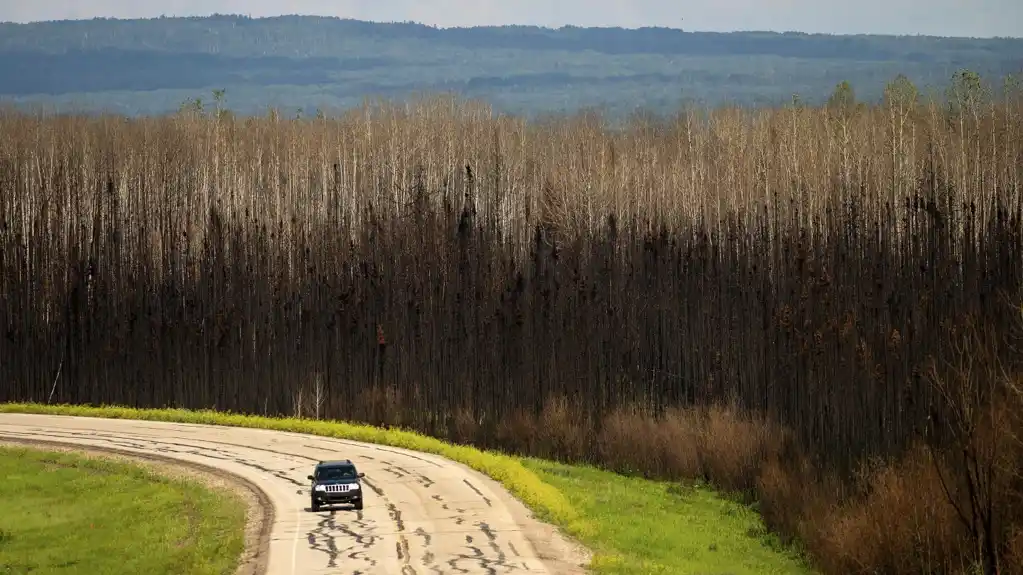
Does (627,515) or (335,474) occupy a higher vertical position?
(335,474)

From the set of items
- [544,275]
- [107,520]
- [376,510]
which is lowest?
[107,520]

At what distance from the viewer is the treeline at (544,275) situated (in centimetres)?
3950

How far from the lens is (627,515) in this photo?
3131cm

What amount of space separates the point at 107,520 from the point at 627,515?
36.5 ft

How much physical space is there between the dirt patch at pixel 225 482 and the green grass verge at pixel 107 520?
0.24m

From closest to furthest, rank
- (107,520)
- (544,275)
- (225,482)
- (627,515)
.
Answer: (627,515), (107,520), (225,482), (544,275)

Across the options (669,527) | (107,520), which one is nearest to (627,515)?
(669,527)

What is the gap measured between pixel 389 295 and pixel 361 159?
9342mm

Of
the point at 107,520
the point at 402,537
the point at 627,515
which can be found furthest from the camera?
the point at 107,520

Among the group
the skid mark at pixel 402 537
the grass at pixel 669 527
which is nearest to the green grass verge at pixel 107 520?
the skid mark at pixel 402 537

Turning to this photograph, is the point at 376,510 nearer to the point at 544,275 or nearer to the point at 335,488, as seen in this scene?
the point at 335,488

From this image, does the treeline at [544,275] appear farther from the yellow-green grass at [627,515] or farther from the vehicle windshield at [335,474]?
the vehicle windshield at [335,474]

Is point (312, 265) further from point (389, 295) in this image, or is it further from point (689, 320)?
point (689, 320)

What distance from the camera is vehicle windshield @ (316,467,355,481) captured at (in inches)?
1159
